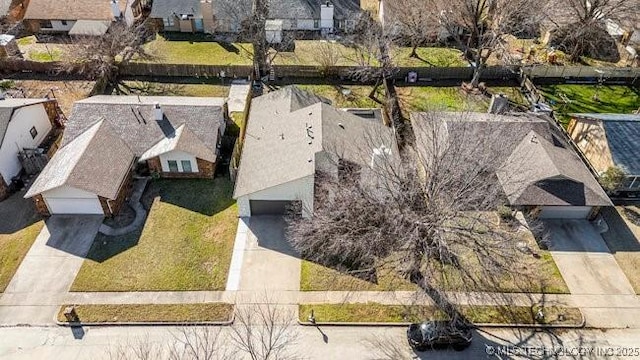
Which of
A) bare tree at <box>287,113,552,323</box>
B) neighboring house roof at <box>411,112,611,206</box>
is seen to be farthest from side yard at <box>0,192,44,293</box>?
neighboring house roof at <box>411,112,611,206</box>

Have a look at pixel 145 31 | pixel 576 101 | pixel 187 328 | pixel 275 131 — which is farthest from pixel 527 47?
pixel 187 328

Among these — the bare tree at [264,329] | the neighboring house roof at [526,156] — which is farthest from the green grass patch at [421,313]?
the neighboring house roof at [526,156]

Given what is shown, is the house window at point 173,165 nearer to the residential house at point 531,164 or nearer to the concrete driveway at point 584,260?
the residential house at point 531,164

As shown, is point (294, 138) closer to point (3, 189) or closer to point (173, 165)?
point (173, 165)

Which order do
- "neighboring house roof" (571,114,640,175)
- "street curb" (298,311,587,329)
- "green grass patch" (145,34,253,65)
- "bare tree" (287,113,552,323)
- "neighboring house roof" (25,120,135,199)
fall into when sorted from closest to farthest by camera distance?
"bare tree" (287,113,552,323) → "street curb" (298,311,587,329) → "neighboring house roof" (25,120,135,199) → "neighboring house roof" (571,114,640,175) → "green grass patch" (145,34,253,65)

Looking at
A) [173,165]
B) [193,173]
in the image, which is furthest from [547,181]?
[173,165]

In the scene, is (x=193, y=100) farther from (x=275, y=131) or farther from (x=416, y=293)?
(x=416, y=293)

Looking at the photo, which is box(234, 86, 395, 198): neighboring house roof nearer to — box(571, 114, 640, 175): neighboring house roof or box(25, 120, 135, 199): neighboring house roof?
box(25, 120, 135, 199): neighboring house roof

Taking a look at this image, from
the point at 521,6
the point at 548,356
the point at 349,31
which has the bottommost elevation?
the point at 548,356
